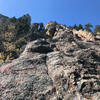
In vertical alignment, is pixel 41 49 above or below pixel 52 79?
above

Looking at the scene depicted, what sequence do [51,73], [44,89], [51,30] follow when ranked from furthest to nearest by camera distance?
[51,30] < [51,73] < [44,89]

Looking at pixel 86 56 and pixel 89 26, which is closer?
pixel 86 56

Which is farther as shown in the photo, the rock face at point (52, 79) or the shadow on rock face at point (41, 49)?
the shadow on rock face at point (41, 49)

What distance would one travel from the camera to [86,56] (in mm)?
20875

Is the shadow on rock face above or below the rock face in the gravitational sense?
above

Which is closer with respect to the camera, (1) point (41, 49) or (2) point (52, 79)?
(2) point (52, 79)

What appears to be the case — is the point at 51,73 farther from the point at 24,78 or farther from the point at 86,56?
the point at 86,56

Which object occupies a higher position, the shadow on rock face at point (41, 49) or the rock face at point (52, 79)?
the shadow on rock face at point (41, 49)

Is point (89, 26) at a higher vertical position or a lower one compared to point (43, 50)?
higher

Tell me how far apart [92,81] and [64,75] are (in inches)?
130

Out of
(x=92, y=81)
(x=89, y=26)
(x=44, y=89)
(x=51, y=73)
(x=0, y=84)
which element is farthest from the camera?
(x=89, y=26)

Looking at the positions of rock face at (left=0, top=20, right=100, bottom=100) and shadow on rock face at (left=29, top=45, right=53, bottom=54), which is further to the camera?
shadow on rock face at (left=29, top=45, right=53, bottom=54)

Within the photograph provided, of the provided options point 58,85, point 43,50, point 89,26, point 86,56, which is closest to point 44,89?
point 58,85

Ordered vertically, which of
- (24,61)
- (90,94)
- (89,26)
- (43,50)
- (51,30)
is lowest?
(90,94)
